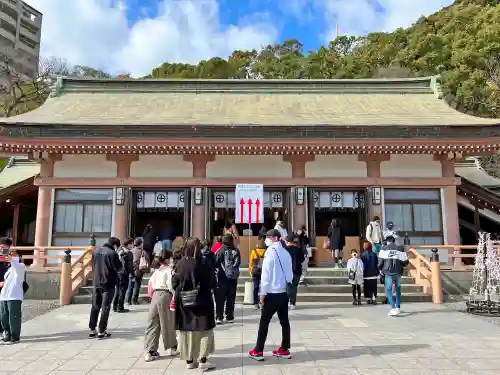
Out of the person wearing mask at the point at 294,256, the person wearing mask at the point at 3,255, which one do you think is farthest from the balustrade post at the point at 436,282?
the person wearing mask at the point at 3,255

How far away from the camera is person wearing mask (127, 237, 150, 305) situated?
33.8 feet

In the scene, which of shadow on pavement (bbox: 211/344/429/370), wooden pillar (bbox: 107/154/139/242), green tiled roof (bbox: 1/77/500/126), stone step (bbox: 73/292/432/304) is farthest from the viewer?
green tiled roof (bbox: 1/77/500/126)

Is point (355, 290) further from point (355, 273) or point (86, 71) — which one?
point (86, 71)

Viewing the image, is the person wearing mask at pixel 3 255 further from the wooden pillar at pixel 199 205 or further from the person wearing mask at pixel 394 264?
the person wearing mask at pixel 394 264

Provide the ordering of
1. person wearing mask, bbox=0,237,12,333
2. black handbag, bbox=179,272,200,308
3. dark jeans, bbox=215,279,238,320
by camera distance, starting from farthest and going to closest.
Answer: dark jeans, bbox=215,279,238,320, person wearing mask, bbox=0,237,12,333, black handbag, bbox=179,272,200,308

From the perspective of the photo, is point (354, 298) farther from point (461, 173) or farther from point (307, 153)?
point (461, 173)

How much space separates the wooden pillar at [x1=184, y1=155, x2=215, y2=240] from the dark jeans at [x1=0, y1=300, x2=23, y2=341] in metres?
7.29

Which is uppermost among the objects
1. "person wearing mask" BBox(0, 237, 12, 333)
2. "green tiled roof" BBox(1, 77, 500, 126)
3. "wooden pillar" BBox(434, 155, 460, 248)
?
"green tiled roof" BBox(1, 77, 500, 126)

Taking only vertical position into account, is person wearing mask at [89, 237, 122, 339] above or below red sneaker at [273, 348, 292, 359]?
above

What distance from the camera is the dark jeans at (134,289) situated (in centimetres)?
1048

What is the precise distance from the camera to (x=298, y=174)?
47.5 feet

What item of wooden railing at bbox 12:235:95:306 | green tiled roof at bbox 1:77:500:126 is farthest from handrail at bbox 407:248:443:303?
wooden railing at bbox 12:235:95:306

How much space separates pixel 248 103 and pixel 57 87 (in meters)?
9.10

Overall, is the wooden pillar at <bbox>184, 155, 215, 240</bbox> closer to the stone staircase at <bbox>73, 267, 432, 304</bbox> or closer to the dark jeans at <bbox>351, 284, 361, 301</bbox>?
the stone staircase at <bbox>73, 267, 432, 304</bbox>
